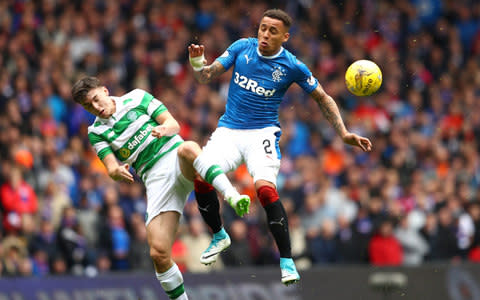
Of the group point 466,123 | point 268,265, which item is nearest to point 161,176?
point 268,265

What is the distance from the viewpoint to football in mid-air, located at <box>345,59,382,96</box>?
9.97 meters

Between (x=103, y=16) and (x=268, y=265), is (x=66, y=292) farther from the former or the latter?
(x=103, y=16)

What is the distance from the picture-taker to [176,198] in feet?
33.5

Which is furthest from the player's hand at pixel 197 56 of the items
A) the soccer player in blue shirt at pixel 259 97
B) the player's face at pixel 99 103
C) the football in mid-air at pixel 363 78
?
the football in mid-air at pixel 363 78

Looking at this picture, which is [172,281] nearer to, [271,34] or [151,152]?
[151,152]

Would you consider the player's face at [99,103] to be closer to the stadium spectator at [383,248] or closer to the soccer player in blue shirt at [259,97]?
the soccer player in blue shirt at [259,97]

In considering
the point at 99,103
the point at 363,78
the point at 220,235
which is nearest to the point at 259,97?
the point at 363,78

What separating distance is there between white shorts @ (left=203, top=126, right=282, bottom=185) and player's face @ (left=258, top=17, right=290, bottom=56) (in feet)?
3.03

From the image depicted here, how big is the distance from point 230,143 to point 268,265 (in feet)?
21.5

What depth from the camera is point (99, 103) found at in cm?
1000

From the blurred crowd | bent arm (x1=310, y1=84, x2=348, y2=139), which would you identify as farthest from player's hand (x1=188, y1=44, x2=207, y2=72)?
the blurred crowd

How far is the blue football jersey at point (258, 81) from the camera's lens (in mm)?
9883

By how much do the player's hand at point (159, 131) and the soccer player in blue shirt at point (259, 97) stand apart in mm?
526

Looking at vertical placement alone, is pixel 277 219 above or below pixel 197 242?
above
